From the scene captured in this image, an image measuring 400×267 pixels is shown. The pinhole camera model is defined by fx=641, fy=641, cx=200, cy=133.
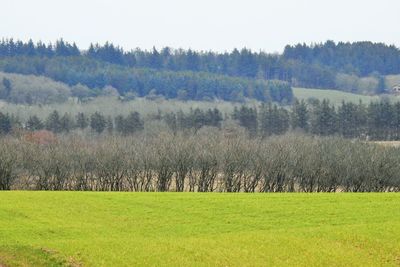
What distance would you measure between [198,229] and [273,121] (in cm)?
14411

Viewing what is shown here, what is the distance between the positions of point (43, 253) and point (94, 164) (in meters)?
60.9

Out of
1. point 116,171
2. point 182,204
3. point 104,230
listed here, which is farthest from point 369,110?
point 104,230

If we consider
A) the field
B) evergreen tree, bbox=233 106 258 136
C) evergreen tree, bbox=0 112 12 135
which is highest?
the field

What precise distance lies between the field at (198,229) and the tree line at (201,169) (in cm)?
3658

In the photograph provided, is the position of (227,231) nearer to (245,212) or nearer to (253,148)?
(245,212)

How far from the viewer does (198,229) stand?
42688 mm

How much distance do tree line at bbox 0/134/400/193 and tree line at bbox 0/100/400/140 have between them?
2863 inches

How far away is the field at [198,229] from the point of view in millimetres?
34750

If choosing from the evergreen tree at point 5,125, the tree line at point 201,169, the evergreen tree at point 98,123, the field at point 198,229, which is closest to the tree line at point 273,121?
the evergreen tree at point 98,123

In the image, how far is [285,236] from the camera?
39469 millimetres

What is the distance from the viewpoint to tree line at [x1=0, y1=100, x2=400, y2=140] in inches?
6836

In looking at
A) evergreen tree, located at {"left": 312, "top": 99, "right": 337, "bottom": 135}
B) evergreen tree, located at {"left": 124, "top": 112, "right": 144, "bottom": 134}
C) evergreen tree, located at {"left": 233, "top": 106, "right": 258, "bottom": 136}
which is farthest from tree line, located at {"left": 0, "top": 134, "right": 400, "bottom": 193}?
evergreen tree, located at {"left": 233, "top": 106, "right": 258, "bottom": 136}

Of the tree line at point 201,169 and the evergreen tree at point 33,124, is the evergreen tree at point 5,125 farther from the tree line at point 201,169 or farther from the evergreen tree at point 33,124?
the tree line at point 201,169

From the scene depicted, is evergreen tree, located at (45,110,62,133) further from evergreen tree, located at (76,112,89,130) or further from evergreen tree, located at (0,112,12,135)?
evergreen tree, located at (0,112,12,135)
